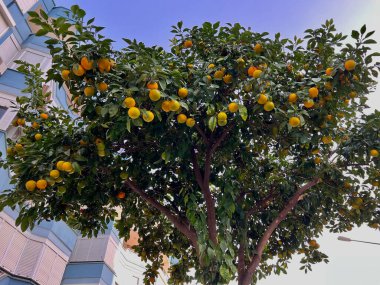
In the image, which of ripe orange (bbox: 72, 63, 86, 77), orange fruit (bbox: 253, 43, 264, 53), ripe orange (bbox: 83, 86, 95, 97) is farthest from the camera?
orange fruit (bbox: 253, 43, 264, 53)

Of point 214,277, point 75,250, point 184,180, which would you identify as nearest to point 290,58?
point 184,180

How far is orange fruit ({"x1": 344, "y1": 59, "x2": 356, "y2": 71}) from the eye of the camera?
3.76 meters

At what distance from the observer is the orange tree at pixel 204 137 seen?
368 cm

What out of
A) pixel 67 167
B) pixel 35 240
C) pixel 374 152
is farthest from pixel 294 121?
pixel 35 240

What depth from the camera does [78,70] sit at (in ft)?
11.4

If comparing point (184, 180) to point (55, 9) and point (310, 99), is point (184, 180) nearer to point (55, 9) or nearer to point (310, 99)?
point (310, 99)

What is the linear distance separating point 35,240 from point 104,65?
8.40 m

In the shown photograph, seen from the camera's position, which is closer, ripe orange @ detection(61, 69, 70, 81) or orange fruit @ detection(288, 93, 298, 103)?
ripe orange @ detection(61, 69, 70, 81)

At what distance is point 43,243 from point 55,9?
9.59 metres

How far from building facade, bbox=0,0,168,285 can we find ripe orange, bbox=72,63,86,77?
675 cm

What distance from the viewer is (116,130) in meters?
3.72

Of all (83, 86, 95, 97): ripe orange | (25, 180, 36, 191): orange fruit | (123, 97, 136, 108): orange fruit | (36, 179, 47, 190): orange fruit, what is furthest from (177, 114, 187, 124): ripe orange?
(25, 180, 36, 191): orange fruit

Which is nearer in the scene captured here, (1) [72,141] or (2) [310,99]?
(2) [310,99]

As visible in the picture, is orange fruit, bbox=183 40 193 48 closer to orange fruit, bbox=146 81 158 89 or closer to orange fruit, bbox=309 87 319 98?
orange fruit, bbox=146 81 158 89
